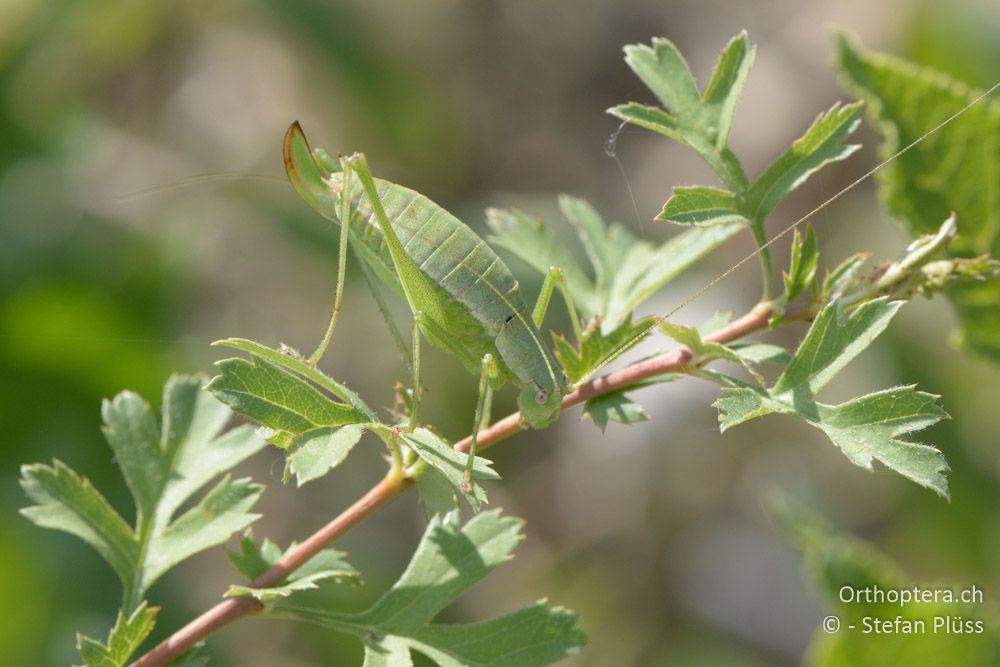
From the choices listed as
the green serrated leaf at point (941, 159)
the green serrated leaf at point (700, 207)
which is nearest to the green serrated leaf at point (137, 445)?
the green serrated leaf at point (700, 207)

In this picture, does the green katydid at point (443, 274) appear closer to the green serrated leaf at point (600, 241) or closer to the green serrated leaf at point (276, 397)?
the green serrated leaf at point (276, 397)

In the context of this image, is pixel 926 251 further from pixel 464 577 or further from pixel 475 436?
pixel 464 577

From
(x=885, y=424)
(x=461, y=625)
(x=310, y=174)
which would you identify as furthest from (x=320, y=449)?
(x=885, y=424)

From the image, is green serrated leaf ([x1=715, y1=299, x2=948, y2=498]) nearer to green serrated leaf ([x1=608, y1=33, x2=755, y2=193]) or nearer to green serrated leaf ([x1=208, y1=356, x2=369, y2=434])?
green serrated leaf ([x1=608, y1=33, x2=755, y2=193])

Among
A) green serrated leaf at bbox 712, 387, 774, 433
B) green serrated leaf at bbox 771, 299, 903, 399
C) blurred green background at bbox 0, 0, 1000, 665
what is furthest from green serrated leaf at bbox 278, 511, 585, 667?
blurred green background at bbox 0, 0, 1000, 665

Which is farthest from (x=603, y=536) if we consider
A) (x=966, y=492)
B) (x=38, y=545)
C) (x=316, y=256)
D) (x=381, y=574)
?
(x=38, y=545)

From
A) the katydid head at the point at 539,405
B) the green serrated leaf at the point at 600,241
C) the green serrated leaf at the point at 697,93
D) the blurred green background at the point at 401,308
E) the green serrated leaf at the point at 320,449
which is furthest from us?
the blurred green background at the point at 401,308
